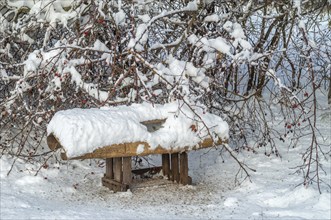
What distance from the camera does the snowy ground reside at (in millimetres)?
5243

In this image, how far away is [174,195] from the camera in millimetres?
6156

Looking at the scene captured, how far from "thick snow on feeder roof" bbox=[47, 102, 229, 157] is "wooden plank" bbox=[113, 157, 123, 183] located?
1.90 feet

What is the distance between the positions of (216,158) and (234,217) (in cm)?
266

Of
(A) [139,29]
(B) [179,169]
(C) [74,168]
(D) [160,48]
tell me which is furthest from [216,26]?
(C) [74,168]

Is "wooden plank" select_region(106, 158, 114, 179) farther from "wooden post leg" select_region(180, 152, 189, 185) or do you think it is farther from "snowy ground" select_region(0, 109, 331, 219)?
"wooden post leg" select_region(180, 152, 189, 185)

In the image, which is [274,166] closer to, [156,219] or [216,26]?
[216,26]

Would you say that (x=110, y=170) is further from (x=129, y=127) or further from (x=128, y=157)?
(x=129, y=127)

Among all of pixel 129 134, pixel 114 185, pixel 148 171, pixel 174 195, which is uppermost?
pixel 129 134

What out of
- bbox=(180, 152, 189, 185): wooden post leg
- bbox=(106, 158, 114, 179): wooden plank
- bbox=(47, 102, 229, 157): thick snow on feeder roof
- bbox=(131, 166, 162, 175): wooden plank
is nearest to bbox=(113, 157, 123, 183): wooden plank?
bbox=(106, 158, 114, 179): wooden plank

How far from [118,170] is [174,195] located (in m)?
0.69

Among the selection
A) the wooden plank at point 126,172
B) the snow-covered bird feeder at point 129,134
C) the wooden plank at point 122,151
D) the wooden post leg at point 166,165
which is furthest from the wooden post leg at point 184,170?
the wooden plank at point 126,172

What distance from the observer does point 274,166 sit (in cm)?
721

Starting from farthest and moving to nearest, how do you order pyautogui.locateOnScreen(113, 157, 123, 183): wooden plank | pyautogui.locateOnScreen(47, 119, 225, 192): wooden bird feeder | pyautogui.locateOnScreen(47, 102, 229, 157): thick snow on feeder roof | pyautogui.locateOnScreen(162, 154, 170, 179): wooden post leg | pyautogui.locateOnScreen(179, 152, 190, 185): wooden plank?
1. pyautogui.locateOnScreen(162, 154, 170, 179): wooden post leg
2. pyautogui.locateOnScreen(179, 152, 190, 185): wooden plank
3. pyautogui.locateOnScreen(113, 157, 123, 183): wooden plank
4. pyautogui.locateOnScreen(47, 119, 225, 192): wooden bird feeder
5. pyautogui.locateOnScreen(47, 102, 229, 157): thick snow on feeder roof

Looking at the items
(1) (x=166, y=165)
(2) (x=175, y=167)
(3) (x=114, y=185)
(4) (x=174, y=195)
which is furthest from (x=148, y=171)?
(4) (x=174, y=195)
